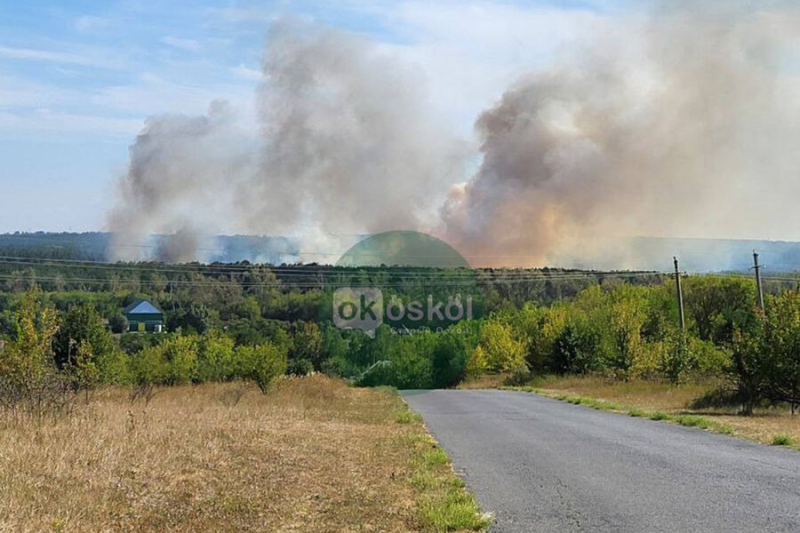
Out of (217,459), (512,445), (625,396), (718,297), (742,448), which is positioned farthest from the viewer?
(718,297)

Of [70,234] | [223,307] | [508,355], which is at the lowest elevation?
[508,355]

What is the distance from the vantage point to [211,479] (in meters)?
10.9

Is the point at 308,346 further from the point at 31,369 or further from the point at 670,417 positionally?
the point at 31,369

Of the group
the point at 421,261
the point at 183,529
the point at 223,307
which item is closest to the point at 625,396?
the point at 183,529

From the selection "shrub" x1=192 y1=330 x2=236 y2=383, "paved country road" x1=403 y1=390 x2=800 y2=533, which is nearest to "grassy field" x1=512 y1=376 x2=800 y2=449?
"paved country road" x1=403 y1=390 x2=800 y2=533

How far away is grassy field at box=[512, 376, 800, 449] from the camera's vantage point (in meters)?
17.8

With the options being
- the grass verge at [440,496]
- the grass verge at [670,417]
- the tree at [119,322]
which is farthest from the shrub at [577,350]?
the tree at [119,322]

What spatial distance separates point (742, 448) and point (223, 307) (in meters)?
101

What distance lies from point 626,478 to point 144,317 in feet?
317

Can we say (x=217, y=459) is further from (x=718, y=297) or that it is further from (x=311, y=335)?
(x=311, y=335)

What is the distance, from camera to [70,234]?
124 metres

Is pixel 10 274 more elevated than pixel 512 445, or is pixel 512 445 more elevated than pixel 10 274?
pixel 10 274

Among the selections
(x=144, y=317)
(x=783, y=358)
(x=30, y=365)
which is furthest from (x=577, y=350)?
(x=144, y=317)

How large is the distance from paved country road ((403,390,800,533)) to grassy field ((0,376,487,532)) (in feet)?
2.48
